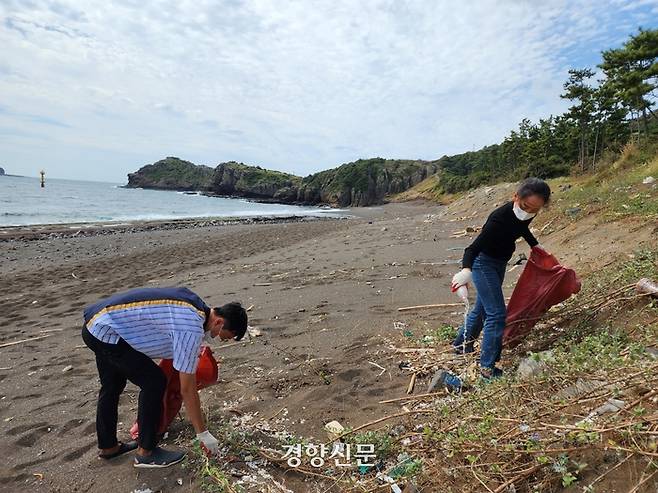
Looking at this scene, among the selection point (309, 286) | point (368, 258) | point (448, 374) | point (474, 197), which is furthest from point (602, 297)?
point (474, 197)

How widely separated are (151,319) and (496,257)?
2.82m

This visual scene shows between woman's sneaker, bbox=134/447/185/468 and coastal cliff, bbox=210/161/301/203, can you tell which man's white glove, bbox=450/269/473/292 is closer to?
woman's sneaker, bbox=134/447/185/468

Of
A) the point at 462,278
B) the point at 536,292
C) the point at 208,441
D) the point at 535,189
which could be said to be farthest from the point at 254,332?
the point at 535,189

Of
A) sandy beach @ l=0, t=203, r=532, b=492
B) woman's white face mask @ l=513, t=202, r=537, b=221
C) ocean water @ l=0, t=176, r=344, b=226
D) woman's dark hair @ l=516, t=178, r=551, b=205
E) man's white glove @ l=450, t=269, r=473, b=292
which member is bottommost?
sandy beach @ l=0, t=203, r=532, b=492

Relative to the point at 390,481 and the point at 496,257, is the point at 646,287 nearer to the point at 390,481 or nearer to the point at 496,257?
the point at 496,257

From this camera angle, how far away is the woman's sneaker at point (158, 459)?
2936mm

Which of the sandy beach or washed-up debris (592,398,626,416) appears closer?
washed-up debris (592,398,626,416)

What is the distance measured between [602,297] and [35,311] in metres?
9.00

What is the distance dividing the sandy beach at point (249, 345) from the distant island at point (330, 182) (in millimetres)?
66467

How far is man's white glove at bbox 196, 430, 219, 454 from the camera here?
9.27 ft

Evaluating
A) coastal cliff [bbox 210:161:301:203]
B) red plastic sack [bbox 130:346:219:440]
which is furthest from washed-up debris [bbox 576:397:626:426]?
coastal cliff [bbox 210:161:301:203]

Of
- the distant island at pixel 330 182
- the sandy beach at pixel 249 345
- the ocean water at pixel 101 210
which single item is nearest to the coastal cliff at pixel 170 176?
the distant island at pixel 330 182

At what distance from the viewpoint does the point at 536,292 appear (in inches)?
154

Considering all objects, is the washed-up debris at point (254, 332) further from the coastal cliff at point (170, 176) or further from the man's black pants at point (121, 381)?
the coastal cliff at point (170, 176)
